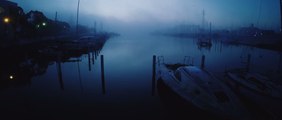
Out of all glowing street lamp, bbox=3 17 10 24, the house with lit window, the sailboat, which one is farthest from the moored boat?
glowing street lamp, bbox=3 17 10 24

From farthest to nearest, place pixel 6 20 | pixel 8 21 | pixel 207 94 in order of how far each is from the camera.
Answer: pixel 8 21
pixel 6 20
pixel 207 94

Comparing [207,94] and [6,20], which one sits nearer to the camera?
[207,94]

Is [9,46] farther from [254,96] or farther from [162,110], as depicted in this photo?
[254,96]

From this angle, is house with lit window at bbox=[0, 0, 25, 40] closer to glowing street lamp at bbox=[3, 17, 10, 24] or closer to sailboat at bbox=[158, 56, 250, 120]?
glowing street lamp at bbox=[3, 17, 10, 24]

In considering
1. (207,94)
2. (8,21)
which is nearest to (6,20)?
(8,21)

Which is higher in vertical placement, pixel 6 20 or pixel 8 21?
pixel 6 20

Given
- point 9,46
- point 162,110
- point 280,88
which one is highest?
point 9,46

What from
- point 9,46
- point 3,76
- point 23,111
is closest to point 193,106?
point 23,111

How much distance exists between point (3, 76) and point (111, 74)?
1296 cm

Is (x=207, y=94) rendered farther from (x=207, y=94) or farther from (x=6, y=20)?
(x=6, y=20)

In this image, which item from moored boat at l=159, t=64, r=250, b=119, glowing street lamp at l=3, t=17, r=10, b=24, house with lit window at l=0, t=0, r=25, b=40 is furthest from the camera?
glowing street lamp at l=3, t=17, r=10, b=24

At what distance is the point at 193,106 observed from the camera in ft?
39.3

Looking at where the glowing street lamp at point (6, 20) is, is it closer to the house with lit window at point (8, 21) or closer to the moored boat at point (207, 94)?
the house with lit window at point (8, 21)

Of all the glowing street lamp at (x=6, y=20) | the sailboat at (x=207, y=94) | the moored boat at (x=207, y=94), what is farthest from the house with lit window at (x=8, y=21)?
the sailboat at (x=207, y=94)
